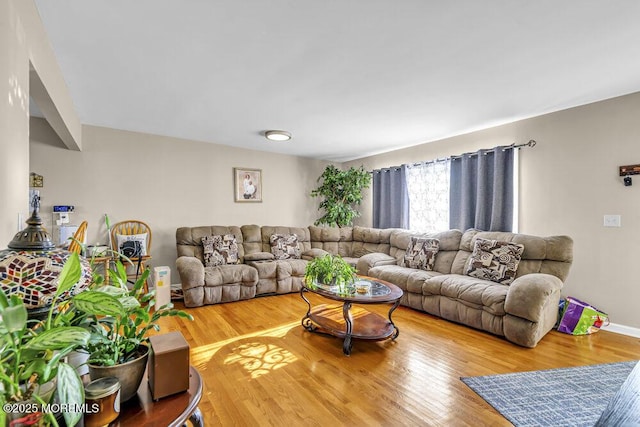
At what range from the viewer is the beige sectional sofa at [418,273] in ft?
9.29

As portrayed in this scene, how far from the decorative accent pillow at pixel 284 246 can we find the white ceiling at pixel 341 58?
1983 millimetres

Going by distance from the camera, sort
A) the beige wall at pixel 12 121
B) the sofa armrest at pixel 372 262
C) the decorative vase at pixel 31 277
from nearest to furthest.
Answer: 1. the decorative vase at pixel 31 277
2. the beige wall at pixel 12 121
3. the sofa armrest at pixel 372 262

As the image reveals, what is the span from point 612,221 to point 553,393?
7.06ft

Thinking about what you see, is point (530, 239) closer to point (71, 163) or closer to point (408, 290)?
point (408, 290)

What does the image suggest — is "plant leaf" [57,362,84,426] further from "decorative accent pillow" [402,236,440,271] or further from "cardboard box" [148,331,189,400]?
"decorative accent pillow" [402,236,440,271]

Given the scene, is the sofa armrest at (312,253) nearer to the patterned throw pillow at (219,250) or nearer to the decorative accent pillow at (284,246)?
the decorative accent pillow at (284,246)

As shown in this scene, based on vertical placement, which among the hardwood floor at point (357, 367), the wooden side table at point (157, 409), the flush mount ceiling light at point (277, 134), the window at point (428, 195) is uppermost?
the flush mount ceiling light at point (277, 134)

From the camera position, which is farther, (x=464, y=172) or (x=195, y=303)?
(x=464, y=172)

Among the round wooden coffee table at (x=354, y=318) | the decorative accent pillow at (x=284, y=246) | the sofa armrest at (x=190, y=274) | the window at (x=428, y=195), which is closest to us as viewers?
the round wooden coffee table at (x=354, y=318)

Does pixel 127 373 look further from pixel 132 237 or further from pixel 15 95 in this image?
pixel 132 237

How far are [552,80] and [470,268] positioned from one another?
209 centimetres

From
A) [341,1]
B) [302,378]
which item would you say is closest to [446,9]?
[341,1]

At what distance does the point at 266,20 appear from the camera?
6.22 feet

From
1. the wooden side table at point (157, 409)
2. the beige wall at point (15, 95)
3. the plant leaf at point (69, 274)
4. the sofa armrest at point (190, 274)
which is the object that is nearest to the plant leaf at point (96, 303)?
the plant leaf at point (69, 274)
